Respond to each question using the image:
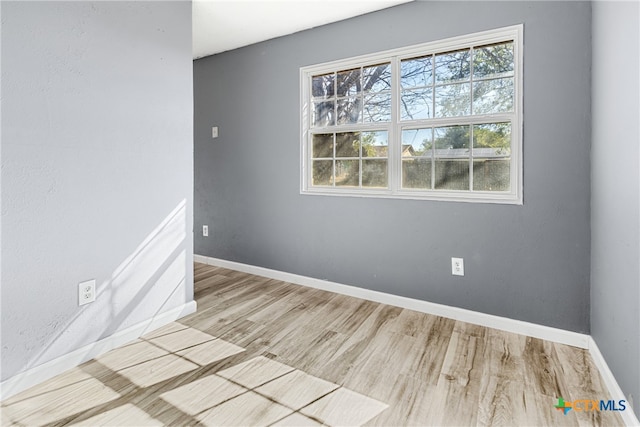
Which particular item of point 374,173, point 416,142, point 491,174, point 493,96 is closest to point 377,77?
point 416,142

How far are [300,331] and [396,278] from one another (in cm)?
93

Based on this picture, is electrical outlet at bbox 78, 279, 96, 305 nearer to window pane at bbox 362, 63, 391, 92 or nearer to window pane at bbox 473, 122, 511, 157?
window pane at bbox 362, 63, 391, 92

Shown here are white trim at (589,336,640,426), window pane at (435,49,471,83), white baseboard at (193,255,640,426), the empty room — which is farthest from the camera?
window pane at (435,49,471,83)

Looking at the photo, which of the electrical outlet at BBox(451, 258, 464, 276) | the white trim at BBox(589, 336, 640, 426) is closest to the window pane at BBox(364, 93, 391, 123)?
the electrical outlet at BBox(451, 258, 464, 276)

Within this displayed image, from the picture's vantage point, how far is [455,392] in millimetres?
1696

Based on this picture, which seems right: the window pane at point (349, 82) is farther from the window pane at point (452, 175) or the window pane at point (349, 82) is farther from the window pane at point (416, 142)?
the window pane at point (452, 175)

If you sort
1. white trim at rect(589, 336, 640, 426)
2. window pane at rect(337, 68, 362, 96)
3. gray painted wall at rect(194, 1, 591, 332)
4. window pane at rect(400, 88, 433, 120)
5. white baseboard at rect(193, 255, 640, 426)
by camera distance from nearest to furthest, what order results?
white trim at rect(589, 336, 640, 426) < white baseboard at rect(193, 255, 640, 426) < gray painted wall at rect(194, 1, 591, 332) < window pane at rect(400, 88, 433, 120) < window pane at rect(337, 68, 362, 96)

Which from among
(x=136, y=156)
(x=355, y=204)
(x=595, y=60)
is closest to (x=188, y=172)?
(x=136, y=156)

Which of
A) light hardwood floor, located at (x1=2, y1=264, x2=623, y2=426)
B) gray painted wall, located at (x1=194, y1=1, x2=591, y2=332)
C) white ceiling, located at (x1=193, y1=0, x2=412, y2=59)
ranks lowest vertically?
light hardwood floor, located at (x1=2, y1=264, x2=623, y2=426)

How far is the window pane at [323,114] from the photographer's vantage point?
314 centimetres

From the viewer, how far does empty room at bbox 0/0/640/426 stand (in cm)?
163

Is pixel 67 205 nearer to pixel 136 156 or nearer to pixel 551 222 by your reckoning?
pixel 136 156

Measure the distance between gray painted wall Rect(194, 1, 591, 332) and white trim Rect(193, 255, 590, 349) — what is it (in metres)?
0.05

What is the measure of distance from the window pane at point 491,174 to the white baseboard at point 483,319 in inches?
36.0
